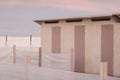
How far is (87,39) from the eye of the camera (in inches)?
678

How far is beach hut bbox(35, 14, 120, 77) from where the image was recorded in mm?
16297

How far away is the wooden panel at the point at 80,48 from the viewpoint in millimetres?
17406

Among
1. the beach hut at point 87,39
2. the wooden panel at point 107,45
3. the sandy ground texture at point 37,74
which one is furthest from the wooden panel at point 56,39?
the sandy ground texture at point 37,74

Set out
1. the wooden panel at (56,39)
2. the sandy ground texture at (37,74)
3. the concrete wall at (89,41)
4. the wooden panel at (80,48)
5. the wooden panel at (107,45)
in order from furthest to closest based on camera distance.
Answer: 1. the wooden panel at (56,39)
2. the wooden panel at (80,48)
3. the wooden panel at (107,45)
4. the concrete wall at (89,41)
5. the sandy ground texture at (37,74)

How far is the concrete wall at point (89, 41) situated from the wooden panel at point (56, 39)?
0.22 m

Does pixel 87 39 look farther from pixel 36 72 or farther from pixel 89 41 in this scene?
pixel 36 72

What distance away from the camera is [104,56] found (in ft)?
54.4

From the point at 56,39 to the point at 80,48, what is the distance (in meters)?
1.80

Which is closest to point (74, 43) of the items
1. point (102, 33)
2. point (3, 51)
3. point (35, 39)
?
point (102, 33)

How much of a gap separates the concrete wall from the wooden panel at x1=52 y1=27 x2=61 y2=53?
0.73ft

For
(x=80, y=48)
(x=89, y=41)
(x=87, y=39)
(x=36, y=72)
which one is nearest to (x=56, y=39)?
(x=80, y=48)

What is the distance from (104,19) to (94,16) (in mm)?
573

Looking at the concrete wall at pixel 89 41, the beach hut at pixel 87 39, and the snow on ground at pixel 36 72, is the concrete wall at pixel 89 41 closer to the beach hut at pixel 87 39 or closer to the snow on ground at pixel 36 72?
the beach hut at pixel 87 39

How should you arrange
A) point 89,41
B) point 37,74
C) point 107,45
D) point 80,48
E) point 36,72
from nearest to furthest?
point 37,74 → point 36,72 → point 107,45 → point 89,41 → point 80,48
